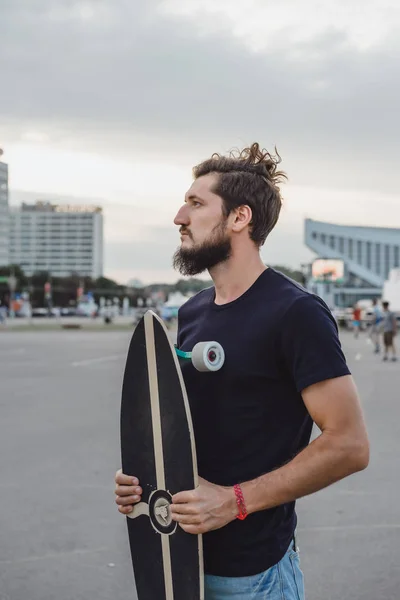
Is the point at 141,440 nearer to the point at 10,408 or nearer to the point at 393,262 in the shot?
the point at 10,408

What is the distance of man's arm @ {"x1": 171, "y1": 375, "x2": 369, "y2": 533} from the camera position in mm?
2111

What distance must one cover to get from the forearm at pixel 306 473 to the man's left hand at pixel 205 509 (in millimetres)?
49

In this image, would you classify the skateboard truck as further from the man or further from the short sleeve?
the short sleeve

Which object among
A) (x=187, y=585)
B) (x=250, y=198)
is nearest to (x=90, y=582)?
(x=187, y=585)

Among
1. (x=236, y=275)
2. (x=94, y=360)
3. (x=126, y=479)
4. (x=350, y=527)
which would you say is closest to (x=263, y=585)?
(x=126, y=479)

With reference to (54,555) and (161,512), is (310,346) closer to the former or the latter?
(161,512)

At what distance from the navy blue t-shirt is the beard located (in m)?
0.16

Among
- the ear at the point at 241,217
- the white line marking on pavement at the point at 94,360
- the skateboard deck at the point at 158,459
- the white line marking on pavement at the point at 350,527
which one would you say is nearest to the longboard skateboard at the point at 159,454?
the skateboard deck at the point at 158,459

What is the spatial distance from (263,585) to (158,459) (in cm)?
44

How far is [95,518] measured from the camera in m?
5.95

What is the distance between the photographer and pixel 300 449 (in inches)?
90.7

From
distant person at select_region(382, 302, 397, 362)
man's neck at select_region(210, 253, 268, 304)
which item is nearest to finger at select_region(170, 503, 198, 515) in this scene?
man's neck at select_region(210, 253, 268, 304)

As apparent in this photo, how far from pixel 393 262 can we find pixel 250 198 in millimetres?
154529

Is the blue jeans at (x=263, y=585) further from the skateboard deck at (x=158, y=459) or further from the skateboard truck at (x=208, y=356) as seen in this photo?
the skateboard truck at (x=208, y=356)
